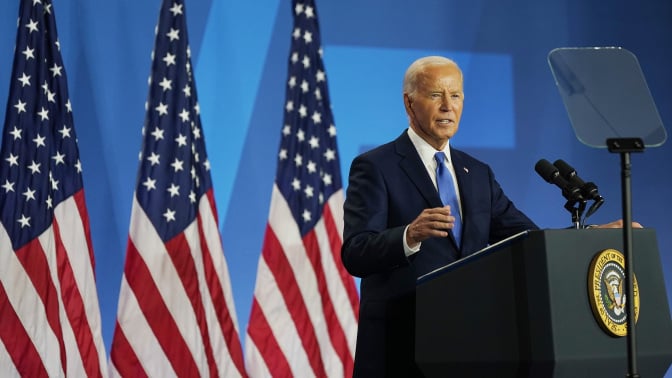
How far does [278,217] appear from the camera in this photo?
458 cm

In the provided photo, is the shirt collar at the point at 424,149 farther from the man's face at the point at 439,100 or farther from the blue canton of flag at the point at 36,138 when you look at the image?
the blue canton of flag at the point at 36,138

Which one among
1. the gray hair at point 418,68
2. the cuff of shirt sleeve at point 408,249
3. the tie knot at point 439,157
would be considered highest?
the gray hair at point 418,68

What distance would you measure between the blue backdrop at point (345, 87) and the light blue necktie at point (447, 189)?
236 cm

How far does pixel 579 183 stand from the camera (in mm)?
2174

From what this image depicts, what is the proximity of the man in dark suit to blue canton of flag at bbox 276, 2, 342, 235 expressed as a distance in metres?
1.93

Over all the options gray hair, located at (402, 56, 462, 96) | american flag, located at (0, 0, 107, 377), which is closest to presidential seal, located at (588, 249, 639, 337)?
gray hair, located at (402, 56, 462, 96)

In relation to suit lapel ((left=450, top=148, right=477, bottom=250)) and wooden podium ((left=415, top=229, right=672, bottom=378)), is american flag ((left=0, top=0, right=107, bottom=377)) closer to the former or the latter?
suit lapel ((left=450, top=148, right=477, bottom=250))

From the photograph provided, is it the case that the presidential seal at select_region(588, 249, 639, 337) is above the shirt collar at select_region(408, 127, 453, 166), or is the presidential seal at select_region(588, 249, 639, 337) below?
below

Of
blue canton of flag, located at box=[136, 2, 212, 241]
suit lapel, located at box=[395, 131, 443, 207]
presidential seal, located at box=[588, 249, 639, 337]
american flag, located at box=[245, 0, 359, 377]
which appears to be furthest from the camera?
american flag, located at box=[245, 0, 359, 377]

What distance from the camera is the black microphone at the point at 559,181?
2148 mm

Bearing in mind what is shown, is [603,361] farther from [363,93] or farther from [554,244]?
[363,93]

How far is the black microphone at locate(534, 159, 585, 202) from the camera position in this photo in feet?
7.05

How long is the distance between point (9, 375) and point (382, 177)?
225cm

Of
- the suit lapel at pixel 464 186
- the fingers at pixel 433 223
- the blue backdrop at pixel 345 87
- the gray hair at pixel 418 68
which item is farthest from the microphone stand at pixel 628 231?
the blue backdrop at pixel 345 87
